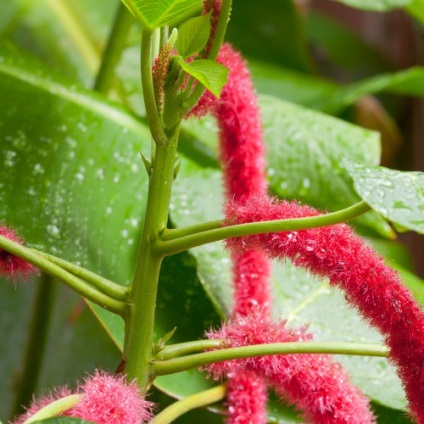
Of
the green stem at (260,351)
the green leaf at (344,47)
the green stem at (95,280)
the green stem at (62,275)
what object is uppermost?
the green leaf at (344,47)

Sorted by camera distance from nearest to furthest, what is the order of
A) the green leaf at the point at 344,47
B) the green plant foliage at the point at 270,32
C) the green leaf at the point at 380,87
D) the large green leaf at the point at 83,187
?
the large green leaf at the point at 83,187 → the green leaf at the point at 380,87 → the green plant foliage at the point at 270,32 → the green leaf at the point at 344,47

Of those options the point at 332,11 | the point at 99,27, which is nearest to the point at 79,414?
the point at 99,27

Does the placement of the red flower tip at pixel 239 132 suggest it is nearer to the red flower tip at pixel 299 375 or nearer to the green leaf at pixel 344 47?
the red flower tip at pixel 299 375

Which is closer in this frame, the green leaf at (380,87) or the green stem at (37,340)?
the green stem at (37,340)

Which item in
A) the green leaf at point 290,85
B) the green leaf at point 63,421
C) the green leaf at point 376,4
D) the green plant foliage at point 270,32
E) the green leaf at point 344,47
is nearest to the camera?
the green leaf at point 63,421

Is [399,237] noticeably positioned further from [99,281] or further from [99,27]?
[99,281]

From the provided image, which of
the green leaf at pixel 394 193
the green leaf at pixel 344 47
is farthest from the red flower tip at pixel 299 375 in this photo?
the green leaf at pixel 344 47

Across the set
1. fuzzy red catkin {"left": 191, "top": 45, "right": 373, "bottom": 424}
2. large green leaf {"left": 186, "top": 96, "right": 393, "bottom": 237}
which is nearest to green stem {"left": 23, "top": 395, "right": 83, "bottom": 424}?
fuzzy red catkin {"left": 191, "top": 45, "right": 373, "bottom": 424}
